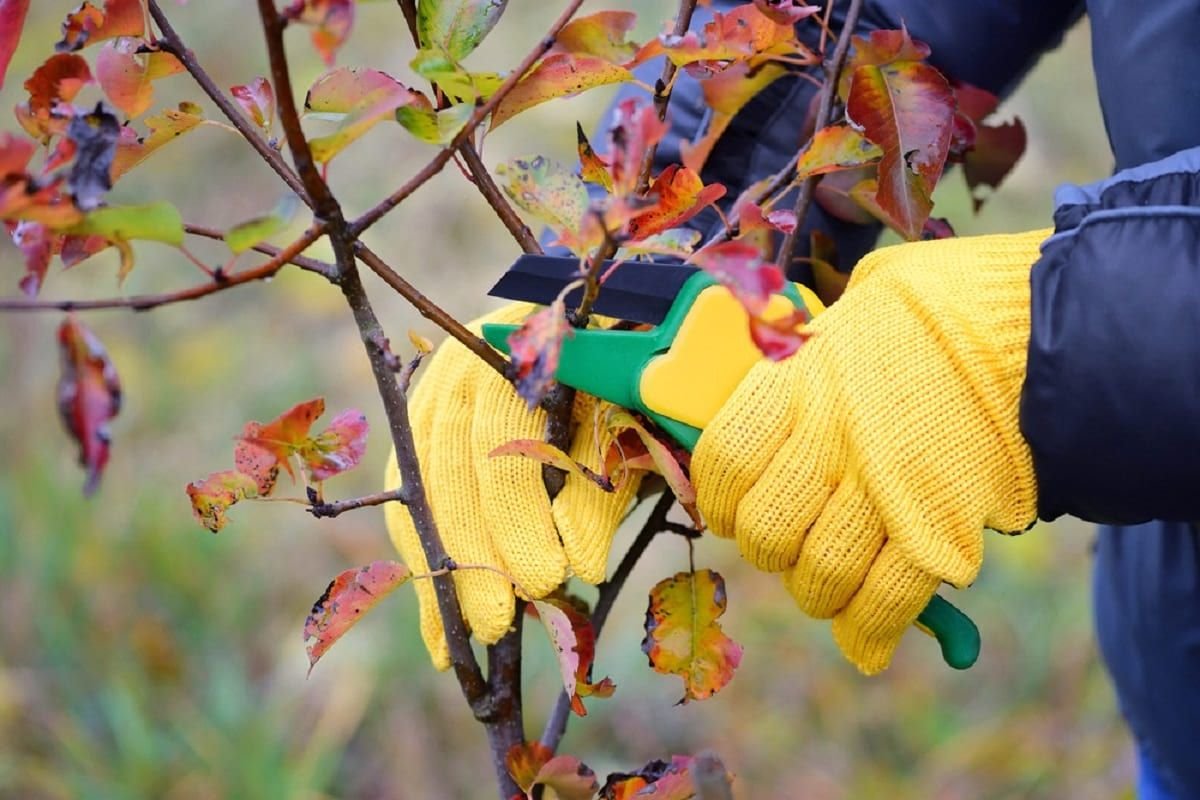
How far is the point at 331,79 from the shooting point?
62 centimetres

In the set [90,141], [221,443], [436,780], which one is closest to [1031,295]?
[90,141]

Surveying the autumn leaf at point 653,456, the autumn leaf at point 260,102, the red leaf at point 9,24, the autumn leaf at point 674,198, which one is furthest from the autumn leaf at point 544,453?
the red leaf at point 9,24

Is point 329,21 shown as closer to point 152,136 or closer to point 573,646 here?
point 152,136

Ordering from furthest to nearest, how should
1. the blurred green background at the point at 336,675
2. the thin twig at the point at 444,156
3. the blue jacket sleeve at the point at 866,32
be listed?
1. the blurred green background at the point at 336,675
2. the blue jacket sleeve at the point at 866,32
3. the thin twig at the point at 444,156

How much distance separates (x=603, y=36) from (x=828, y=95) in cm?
23

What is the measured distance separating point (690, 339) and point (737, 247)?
270mm

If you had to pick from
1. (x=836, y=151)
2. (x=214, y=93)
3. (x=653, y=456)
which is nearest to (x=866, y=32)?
(x=836, y=151)

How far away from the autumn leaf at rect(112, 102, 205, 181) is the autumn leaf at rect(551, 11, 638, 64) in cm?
23

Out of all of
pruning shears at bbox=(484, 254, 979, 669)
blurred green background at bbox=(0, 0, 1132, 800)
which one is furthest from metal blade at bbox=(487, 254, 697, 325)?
blurred green background at bbox=(0, 0, 1132, 800)

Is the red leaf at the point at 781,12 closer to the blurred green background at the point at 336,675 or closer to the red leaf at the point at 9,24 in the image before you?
the red leaf at the point at 9,24

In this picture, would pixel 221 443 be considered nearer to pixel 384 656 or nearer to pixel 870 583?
pixel 384 656

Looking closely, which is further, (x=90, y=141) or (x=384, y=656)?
(x=384, y=656)

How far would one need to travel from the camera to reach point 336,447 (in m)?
0.71

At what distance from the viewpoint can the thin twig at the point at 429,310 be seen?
26.7 inches
